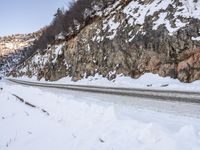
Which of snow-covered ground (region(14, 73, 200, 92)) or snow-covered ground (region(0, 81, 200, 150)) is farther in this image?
snow-covered ground (region(14, 73, 200, 92))

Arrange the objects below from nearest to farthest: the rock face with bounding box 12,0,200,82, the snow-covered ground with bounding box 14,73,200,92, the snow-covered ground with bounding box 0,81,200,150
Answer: the snow-covered ground with bounding box 0,81,200,150, the snow-covered ground with bounding box 14,73,200,92, the rock face with bounding box 12,0,200,82

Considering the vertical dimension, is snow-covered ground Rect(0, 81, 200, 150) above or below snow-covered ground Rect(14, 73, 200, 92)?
below

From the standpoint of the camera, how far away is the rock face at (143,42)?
64.1 ft

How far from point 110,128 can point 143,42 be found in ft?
54.0

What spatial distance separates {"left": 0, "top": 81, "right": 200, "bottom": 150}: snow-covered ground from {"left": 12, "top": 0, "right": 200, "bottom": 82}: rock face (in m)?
6.43

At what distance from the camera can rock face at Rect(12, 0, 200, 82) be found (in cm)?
1953

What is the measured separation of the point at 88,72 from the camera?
3425 centimetres

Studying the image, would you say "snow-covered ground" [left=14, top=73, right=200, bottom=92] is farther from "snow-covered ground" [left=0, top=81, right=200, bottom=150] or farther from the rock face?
"snow-covered ground" [left=0, top=81, right=200, bottom=150]

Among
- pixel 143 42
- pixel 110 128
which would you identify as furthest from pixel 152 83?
pixel 110 128

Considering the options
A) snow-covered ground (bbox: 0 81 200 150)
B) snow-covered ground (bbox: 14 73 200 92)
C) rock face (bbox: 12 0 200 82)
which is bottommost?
snow-covered ground (bbox: 0 81 200 150)

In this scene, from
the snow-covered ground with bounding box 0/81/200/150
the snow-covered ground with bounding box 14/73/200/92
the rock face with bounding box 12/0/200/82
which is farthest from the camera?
→ the rock face with bounding box 12/0/200/82

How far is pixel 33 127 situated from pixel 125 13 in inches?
753

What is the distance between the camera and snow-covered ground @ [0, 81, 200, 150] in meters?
6.56

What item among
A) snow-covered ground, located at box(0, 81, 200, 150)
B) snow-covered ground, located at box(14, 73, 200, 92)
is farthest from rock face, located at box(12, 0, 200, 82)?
snow-covered ground, located at box(0, 81, 200, 150)
